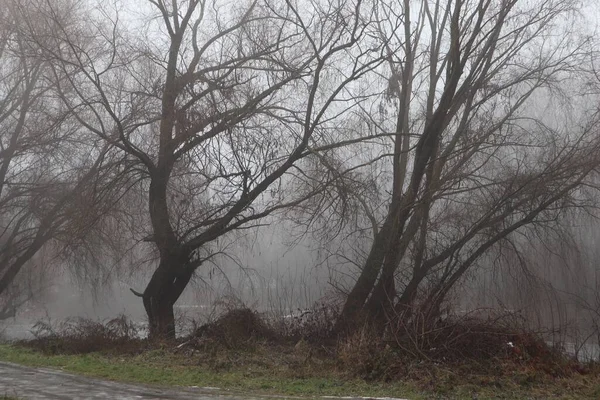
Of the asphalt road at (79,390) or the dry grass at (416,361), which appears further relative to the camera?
the dry grass at (416,361)

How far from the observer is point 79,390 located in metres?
10.4

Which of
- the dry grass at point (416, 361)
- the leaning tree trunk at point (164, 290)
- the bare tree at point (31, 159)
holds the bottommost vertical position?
the dry grass at point (416, 361)

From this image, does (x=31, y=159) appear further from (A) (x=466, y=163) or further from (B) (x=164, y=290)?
(A) (x=466, y=163)

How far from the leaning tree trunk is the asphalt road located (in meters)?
6.69

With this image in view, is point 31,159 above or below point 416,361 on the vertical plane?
above

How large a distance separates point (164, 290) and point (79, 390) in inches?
347

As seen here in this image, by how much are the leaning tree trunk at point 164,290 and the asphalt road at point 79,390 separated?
21.9ft

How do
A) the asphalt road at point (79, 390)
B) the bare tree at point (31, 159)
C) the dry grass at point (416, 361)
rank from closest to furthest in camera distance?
the asphalt road at point (79, 390)
the dry grass at point (416, 361)
the bare tree at point (31, 159)

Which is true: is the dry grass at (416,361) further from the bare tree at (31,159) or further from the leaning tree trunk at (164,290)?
the bare tree at (31,159)

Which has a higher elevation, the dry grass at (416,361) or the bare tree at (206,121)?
the bare tree at (206,121)

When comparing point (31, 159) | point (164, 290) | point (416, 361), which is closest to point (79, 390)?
point (416, 361)

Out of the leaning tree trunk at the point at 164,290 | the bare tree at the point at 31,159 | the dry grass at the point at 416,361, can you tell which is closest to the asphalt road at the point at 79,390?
A: the dry grass at the point at 416,361

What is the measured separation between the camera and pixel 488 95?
17781 millimetres

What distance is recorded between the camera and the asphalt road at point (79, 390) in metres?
9.81
